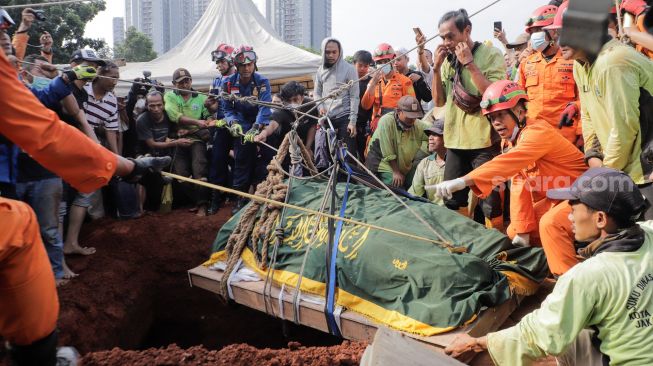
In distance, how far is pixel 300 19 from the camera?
51406 millimetres

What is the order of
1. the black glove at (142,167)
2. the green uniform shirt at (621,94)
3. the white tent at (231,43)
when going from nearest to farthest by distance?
the black glove at (142,167)
the green uniform shirt at (621,94)
the white tent at (231,43)

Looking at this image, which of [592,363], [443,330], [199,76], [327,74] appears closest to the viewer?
[592,363]

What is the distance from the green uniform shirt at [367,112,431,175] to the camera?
5883 mm

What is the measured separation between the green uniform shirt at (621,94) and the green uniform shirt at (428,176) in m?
2.06

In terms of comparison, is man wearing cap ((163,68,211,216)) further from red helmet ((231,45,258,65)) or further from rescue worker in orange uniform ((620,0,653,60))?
rescue worker in orange uniform ((620,0,653,60))

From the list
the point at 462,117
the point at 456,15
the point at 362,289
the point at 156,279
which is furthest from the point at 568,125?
the point at 156,279

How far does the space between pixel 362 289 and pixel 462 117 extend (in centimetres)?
176

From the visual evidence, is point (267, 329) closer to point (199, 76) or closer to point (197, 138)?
point (197, 138)

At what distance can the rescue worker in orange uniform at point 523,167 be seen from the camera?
3635 mm

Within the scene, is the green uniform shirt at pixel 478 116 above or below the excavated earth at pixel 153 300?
above

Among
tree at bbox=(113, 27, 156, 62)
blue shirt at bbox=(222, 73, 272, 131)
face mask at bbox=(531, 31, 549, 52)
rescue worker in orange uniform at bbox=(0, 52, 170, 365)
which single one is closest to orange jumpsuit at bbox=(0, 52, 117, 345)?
rescue worker in orange uniform at bbox=(0, 52, 170, 365)

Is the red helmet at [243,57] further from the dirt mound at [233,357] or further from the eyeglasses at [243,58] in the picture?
the dirt mound at [233,357]

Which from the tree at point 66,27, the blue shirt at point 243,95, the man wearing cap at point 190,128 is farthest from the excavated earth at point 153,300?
the tree at point 66,27

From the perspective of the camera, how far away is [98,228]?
5809 millimetres
